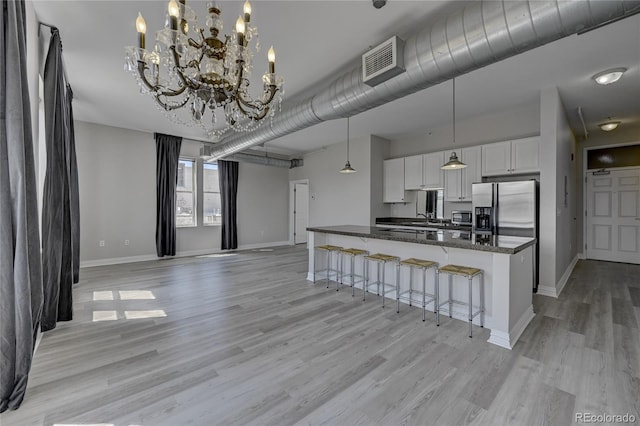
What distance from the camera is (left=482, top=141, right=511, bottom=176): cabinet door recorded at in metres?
4.72

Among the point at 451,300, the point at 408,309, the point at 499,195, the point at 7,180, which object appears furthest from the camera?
the point at 499,195

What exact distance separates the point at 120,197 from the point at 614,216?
11.0 m

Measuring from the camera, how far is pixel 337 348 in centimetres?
248

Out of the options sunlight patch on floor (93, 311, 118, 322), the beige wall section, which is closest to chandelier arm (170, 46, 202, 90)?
sunlight patch on floor (93, 311, 118, 322)

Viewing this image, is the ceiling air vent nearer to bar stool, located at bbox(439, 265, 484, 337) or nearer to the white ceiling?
the white ceiling

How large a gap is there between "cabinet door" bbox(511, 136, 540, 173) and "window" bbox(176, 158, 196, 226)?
283 inches

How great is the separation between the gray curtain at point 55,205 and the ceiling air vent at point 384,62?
3.12m

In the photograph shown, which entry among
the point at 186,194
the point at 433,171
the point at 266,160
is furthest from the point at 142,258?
the point at 433,171

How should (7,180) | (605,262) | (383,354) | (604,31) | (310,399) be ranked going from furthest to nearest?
(605,262) < (604,31) < (383,354) < (310,399) < (7,180)

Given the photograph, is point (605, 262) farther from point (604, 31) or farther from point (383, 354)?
point (383, 354)

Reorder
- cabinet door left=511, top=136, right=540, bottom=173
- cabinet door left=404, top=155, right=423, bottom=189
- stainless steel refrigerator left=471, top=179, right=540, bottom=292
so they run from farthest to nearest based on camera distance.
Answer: cabinet door left=404, top=155, right=423, bottom=189
cabinet door left=511, top=136, right=540, bottom=173
stainless steel refrigerator left=471, top=179, right=540, bottom=292

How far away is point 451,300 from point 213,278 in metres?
3.83

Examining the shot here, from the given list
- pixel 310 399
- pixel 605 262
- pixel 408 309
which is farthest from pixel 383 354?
pixel 605 262

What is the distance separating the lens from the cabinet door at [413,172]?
597cm
